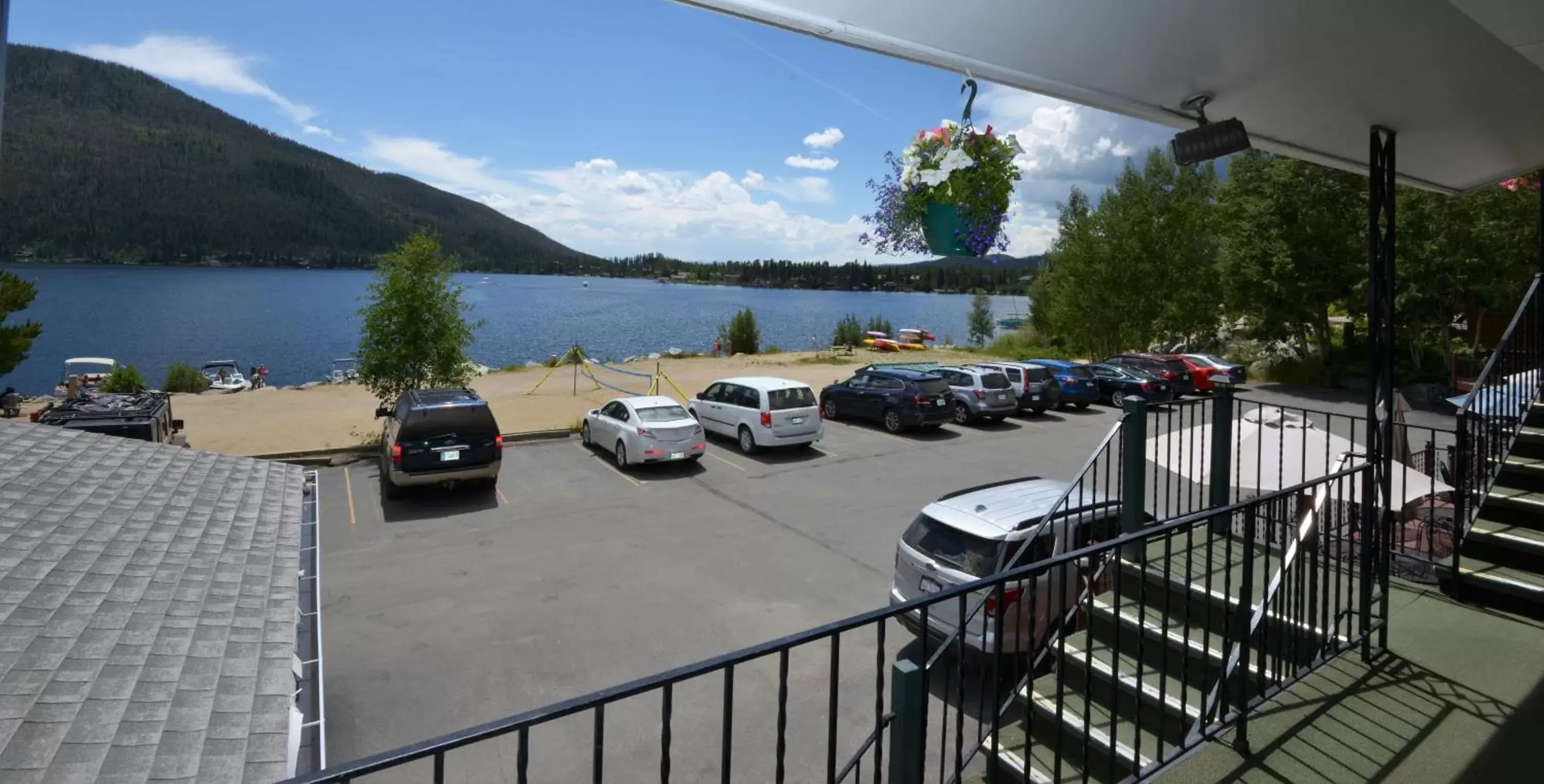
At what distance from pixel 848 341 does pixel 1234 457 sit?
40.6m

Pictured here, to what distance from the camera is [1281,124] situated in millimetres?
4578

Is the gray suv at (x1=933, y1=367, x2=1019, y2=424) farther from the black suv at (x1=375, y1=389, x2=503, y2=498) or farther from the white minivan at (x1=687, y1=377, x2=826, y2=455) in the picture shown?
the black suv at (x1=375, y1=389, x2=503, y2=498)

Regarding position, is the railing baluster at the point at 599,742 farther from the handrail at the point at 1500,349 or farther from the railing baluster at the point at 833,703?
the handrail at the point at 1500,349

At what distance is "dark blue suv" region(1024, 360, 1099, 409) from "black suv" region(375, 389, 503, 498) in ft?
52.9

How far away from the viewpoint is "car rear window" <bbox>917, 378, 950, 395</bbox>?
62.3ft

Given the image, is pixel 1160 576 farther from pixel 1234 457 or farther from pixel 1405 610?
pixel 1234 457

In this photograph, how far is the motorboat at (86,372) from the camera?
27852 mm

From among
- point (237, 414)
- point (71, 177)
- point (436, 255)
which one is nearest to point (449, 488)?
point (436, 255)

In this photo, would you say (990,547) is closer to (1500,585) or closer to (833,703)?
(1500,585)

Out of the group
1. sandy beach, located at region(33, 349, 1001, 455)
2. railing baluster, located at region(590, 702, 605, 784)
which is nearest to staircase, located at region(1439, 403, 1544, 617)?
railing baluster, located at region(590, 702, 605, 784)

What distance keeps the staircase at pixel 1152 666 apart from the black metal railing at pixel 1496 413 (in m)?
1.33

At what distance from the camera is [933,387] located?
19109 millimetres

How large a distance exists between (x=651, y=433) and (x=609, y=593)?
5932mm

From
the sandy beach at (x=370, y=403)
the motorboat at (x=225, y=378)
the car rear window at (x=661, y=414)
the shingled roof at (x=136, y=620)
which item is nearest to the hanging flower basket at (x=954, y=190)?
the shingled roof at (x=136, y=620)
